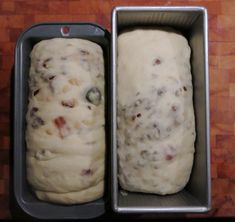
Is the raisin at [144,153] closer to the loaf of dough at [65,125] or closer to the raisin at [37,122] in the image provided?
the loaf of dough at [65,125]

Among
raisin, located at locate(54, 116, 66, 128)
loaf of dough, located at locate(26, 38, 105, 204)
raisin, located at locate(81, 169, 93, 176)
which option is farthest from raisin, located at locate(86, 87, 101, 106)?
raisin, located at locate(81, 169, 93, 176)

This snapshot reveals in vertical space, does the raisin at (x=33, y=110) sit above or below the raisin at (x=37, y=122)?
above

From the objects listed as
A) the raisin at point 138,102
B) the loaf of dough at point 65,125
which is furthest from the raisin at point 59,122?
the raisin at point 138,102

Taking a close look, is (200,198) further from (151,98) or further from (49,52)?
(49,52)

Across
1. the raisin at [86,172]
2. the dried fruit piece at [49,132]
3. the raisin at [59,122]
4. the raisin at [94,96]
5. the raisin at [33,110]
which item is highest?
the raisin at [94,96]

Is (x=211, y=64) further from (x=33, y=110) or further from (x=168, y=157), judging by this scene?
(x=33, y=110)

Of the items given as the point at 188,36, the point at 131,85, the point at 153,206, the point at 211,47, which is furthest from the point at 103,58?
the point at 153,206

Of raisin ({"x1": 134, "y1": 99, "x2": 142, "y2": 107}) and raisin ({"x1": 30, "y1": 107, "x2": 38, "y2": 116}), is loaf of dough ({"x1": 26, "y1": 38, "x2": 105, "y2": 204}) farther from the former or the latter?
raisin ({"x1": 134, "y1": 99, "x2": 142, "y2": 107})
